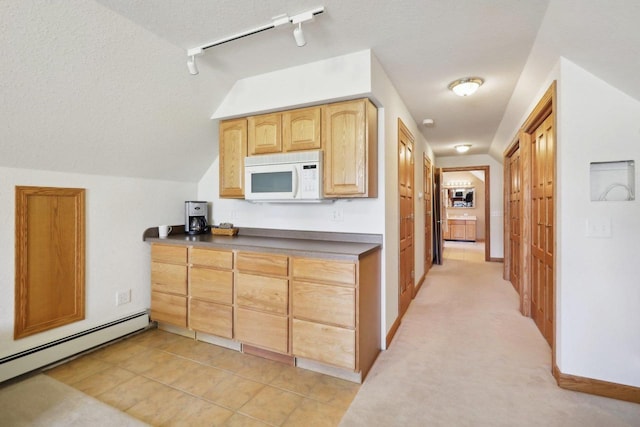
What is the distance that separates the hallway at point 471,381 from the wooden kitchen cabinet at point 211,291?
1227 millimetres

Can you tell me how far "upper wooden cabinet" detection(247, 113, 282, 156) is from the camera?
2688 millimetres

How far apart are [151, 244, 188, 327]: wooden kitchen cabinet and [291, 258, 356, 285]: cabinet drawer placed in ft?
3.87

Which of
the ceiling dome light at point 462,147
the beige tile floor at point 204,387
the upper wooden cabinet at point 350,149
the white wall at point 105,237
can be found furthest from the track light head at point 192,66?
the ceiling dome light at point 462,147

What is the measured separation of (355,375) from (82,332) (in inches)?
88.1

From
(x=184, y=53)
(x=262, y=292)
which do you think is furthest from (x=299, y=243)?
(x=184, y=53)

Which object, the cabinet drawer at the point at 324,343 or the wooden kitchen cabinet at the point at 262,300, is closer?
the cabinet drawer at the point at 324,343

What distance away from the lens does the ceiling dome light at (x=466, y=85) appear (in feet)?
9.08

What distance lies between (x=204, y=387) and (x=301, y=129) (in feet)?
6.75

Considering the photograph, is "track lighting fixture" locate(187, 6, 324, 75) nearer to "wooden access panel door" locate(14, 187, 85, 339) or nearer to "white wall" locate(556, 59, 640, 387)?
"wooden access panel door" locate(14, 187, 85, 339)

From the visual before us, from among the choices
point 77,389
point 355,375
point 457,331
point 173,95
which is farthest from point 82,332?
point 457,331

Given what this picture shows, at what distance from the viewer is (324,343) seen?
2.11 meters

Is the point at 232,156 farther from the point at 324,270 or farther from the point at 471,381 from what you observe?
the point at 471,381

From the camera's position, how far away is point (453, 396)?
1.96 metres

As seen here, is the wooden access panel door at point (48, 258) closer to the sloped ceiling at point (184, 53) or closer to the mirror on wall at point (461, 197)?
the sloped ceiling at point (184, 53)
